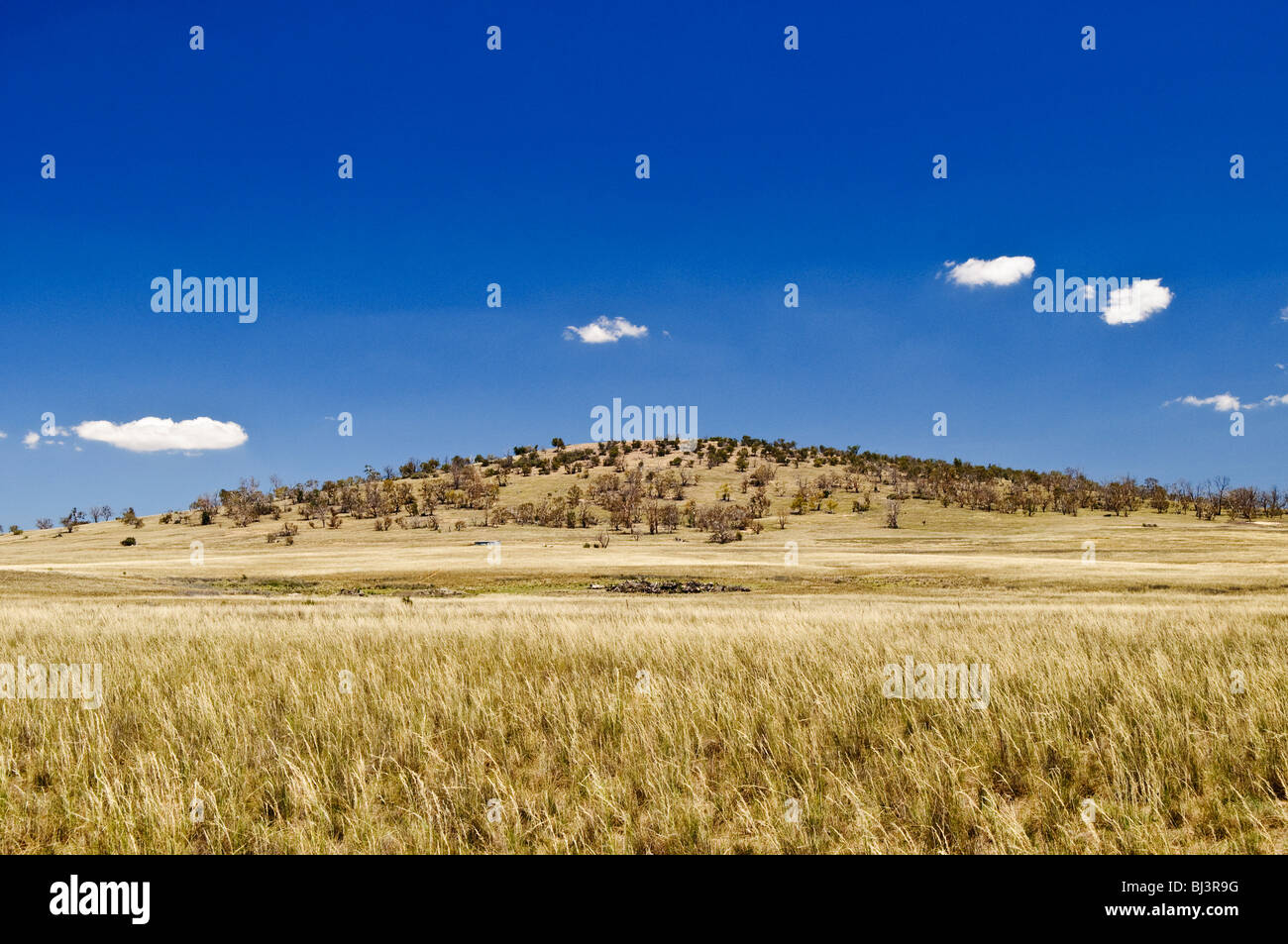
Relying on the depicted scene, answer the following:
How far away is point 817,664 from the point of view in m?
8.95

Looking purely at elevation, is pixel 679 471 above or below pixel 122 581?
above

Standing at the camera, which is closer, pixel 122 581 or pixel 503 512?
pixel 122 581

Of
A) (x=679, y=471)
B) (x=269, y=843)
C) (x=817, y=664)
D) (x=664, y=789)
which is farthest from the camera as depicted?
(x=679, y=471)

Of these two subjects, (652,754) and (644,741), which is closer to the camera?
(652,754)
